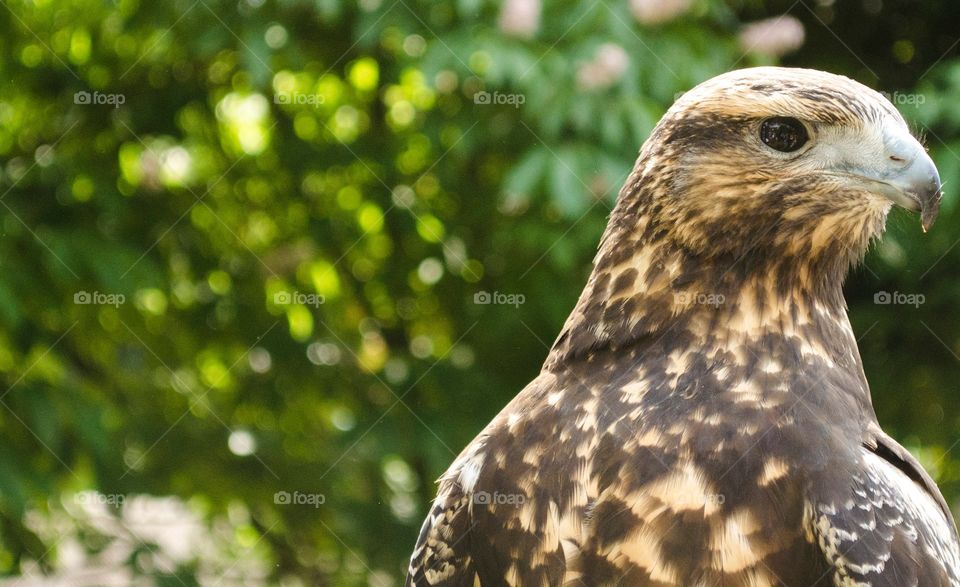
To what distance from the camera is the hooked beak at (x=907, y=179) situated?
2.64 m

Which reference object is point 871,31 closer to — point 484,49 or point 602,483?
point 484,49

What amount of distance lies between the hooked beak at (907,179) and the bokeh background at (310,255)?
5.24ft

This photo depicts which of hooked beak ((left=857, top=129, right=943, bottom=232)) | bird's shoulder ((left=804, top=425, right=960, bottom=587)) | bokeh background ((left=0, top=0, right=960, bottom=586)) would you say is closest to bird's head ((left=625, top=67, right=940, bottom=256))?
hooked beak ((left=857, top=129, right=943, bottom=232))

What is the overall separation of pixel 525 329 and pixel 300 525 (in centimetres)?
144

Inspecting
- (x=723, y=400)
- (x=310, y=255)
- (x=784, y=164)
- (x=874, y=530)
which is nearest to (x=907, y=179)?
(x=784, y=164)

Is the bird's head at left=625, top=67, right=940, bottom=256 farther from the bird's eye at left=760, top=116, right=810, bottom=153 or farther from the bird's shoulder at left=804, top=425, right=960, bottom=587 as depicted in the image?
the bird's shoulder at left=804, top=425, right=960, bottom=587

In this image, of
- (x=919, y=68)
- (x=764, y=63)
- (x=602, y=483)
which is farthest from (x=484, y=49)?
(x=919, y=68)

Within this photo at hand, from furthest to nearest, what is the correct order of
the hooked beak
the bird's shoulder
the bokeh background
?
the bokeh background, the hooked beak, the bird's shoulder

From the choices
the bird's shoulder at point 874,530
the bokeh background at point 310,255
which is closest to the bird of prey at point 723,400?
the bird's shoulder at point 874,530

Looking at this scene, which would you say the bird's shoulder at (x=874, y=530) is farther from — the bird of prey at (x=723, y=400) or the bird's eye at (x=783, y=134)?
the bird's eye at (x=783, y=134)

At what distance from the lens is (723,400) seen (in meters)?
2.54

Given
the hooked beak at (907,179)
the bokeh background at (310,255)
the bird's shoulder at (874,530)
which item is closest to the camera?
the bird's shoulder at (874,530)

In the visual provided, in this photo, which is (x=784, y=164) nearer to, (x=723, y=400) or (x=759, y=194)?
(x=759, y=194)

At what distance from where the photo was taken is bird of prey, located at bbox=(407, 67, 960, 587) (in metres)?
2.44
